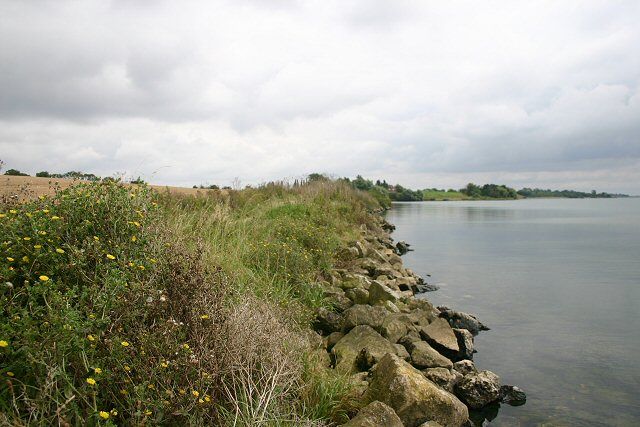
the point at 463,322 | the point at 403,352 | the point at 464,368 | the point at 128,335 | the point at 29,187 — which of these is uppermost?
the point at 29,187

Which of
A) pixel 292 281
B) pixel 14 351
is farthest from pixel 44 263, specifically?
pixel 292 281

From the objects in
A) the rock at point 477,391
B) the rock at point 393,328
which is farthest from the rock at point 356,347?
the rock at point 477,391

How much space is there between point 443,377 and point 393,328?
1230mm

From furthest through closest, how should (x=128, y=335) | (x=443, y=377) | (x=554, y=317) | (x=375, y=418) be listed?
(x=554, y=317), (x=443, y=377), (x=375, y=418), (x=128, y=335)

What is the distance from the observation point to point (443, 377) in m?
6.29

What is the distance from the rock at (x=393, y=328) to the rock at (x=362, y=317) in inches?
4.0

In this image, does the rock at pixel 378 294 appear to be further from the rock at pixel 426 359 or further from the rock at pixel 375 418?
the rock at pixel 375 418

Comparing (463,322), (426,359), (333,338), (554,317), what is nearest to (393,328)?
(426,359)

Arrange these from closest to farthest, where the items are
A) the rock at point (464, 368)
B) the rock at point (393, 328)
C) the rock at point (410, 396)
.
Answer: the rock at point (410, 396) < the rock at point (464, 368) < the rock at point (393, 328)

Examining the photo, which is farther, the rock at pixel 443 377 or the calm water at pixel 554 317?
the calm water at pixel 554 317

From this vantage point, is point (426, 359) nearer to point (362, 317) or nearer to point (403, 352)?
point (403, 352)

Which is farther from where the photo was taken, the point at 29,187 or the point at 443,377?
the point at 29,187

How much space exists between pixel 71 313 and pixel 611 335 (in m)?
11.4

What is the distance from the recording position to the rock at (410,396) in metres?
4.67
